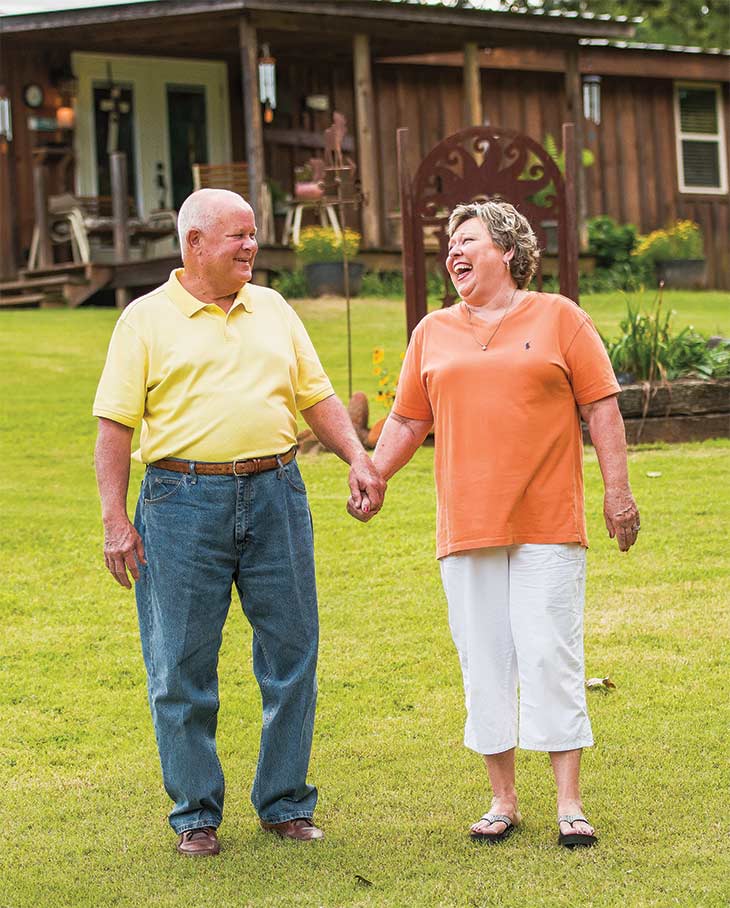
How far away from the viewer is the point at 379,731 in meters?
5.49

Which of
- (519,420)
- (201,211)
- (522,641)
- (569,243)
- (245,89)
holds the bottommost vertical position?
(522,641)

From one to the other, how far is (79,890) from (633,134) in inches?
767

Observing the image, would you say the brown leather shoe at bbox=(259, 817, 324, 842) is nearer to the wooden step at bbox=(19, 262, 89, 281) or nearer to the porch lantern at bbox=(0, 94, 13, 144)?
the wooden step at bbox=(19, 262, 89, 281)

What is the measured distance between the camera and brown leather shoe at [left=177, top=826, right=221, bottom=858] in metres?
4.30

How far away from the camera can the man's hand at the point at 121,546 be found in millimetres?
4168

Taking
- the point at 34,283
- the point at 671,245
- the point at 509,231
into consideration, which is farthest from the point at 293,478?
the point at 671,245

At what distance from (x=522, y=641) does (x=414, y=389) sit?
0.80 m

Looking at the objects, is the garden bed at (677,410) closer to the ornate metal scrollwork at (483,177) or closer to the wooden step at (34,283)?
the ornate metal scrollwork at (483,177)

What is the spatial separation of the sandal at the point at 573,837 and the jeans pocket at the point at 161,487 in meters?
1.41

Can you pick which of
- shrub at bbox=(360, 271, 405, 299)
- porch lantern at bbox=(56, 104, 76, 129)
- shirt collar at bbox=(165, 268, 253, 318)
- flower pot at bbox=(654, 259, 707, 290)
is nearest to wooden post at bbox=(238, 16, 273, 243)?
shrub at bbox=(360, 271, 405, 299)

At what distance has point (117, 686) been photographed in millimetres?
6109

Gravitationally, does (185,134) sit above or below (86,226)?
above

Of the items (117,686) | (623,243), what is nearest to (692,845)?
(117,686)

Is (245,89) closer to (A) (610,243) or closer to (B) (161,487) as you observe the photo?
(A) (610,243)
